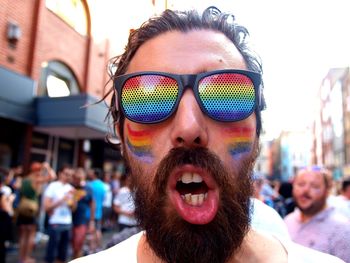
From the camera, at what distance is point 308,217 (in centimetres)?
367

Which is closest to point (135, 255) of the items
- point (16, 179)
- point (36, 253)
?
point (36, 253)

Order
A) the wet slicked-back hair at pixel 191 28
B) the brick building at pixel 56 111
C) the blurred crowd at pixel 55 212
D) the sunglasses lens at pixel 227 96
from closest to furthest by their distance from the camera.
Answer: the sunglasses lens at pixel 227 96, the wet slicked-back hair at pixel 191 28, the brick building at pixel 56 111, the blurred crowd at pixel 55 212

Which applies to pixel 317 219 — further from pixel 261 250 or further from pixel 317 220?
pixel 261 250

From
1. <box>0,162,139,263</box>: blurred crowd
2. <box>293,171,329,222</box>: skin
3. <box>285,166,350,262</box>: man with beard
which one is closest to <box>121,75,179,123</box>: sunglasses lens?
<box>285,166,350,262</box>: man with beard

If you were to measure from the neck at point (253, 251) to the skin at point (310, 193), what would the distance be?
8.62 ft

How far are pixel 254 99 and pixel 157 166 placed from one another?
0.39 meters

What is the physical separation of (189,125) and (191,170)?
13 cm

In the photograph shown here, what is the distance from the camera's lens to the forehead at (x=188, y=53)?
1178 millimetres

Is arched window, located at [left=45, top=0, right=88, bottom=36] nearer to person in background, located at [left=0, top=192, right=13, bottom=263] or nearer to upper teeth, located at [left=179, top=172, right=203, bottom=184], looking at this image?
upper teeth, located at [left=179, top=172, right=203, bottom=184]

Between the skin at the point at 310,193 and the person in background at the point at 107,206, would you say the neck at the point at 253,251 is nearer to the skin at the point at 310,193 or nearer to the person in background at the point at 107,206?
the skin at the point at 310,193

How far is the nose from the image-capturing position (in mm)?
1049

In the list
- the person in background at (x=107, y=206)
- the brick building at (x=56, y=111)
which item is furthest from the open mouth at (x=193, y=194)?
the person in background at (x=107, y=206)

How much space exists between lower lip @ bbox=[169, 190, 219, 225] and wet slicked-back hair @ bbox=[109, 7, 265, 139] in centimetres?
39

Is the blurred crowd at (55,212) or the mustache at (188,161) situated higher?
the mustache at (188,161)
